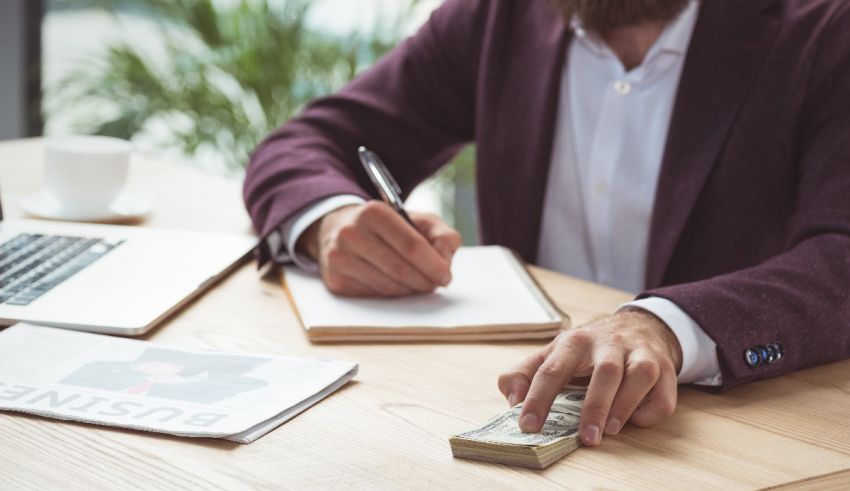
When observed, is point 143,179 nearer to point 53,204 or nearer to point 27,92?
point 53,204

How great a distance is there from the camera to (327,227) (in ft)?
4.22

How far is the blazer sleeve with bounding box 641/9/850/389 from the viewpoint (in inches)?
39.8

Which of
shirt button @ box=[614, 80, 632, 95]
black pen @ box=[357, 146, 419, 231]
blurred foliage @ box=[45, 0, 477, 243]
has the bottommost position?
blurred foliage @ box=[45, 0, 477, 243]

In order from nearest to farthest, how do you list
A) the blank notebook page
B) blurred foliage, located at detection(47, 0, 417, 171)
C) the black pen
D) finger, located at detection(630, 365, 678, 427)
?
finger, located at detection(630, 365, 678, 427)
the blank notebook page
the black pen
blurred foliage, located at detection(47, 0, 417, 171)

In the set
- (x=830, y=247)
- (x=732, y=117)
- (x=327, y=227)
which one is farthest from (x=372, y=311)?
(x=732, y=117)

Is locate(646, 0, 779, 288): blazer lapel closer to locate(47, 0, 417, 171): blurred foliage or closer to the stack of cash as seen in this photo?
the stack of cash

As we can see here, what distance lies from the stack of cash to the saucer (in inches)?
32.2

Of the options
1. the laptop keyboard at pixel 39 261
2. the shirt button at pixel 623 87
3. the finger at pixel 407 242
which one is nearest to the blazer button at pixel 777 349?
the finger at pixel 407 242

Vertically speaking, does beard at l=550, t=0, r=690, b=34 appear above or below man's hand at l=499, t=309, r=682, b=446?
above

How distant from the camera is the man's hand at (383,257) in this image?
118 cm

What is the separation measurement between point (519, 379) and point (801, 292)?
0.37 meters

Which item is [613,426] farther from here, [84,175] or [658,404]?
[84,175]

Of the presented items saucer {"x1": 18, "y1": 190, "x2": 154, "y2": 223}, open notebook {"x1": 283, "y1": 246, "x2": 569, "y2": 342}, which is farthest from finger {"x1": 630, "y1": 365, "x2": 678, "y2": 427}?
saucer {"x1": 18, "y1": 190, "x2": 154, "y2": 223}

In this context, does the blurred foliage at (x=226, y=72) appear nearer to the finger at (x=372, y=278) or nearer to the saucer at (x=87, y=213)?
the saucer at (x=87, y=213)
